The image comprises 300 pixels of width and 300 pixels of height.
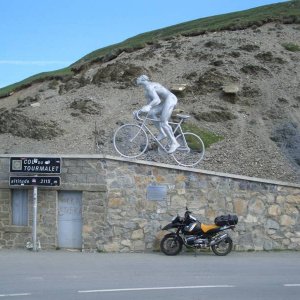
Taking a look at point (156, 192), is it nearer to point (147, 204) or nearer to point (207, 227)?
point (147, 204)

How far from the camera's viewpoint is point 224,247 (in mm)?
16516

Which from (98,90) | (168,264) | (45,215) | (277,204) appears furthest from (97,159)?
(98,90)

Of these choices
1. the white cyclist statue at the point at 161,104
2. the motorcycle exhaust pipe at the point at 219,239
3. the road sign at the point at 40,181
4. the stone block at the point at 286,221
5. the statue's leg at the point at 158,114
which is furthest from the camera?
the statue's leg at the point at 158,114

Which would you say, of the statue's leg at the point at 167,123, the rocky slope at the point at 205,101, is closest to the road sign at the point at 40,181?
the statue's leg at the point at 167,123

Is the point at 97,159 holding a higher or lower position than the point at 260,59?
lower

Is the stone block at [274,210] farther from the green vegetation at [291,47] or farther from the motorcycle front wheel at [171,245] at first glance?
the green vegetation at [291,47]

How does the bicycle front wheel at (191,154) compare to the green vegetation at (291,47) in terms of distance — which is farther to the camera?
the green vegetation at (291,47)

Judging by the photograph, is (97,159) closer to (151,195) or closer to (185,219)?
(151,195)

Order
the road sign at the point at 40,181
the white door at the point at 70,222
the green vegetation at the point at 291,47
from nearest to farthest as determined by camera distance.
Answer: the road sign at the point at 40,181
the white door at the point at 70,222
the green vegetation at the point at 291,47

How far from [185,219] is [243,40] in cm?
2135

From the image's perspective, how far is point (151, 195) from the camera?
1767 centimetres

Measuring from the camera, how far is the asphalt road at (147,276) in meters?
10.4

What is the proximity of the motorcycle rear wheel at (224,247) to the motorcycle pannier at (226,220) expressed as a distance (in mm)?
417

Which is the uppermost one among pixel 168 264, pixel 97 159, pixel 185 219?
pixel 97 159
